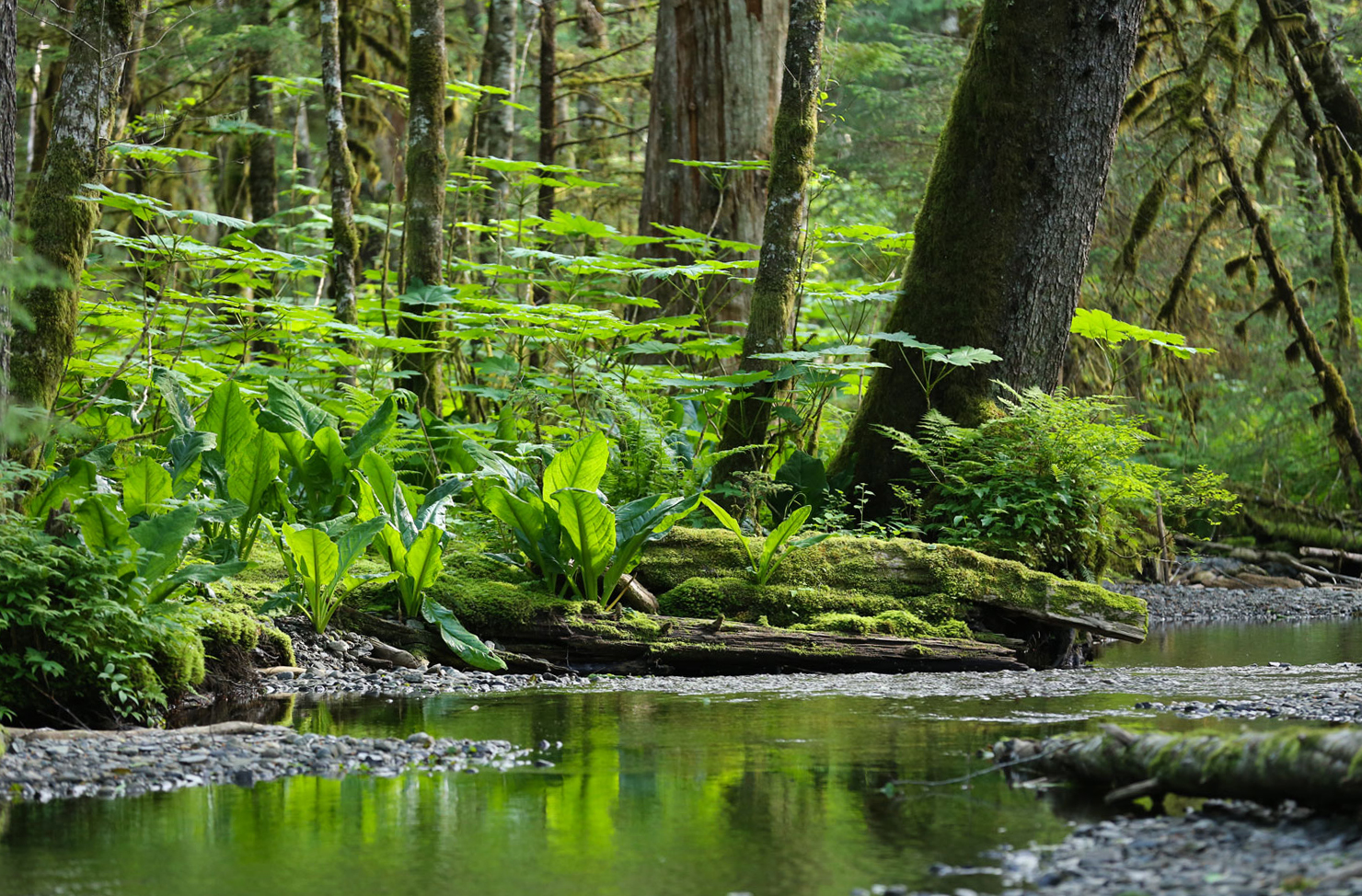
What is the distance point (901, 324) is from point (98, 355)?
511cm

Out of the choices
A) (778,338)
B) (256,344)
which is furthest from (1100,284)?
(256,344)

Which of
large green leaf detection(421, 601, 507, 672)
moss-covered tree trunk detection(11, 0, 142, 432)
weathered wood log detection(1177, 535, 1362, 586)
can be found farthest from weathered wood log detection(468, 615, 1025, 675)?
weathered wood log detection(1177, 535, 1362, 586)

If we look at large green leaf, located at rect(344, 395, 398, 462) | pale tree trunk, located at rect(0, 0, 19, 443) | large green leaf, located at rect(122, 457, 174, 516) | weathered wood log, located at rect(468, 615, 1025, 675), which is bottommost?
weathered wood log, located at rect(468, 615, 1025, 675)

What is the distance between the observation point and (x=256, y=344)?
12.1m

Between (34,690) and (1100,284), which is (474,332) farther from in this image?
(1100,284)

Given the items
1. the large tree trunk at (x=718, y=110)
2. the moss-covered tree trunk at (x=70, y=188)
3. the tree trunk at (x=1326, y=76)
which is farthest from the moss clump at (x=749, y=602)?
the tree trunk at (x=1326, y=76)

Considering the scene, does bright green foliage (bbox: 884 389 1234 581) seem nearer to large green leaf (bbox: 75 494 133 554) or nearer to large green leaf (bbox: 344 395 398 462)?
large green leaf (bbox: 344 395 398 462)

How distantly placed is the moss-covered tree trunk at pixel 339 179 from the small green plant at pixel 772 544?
4.02 metres

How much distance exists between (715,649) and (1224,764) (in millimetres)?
2991

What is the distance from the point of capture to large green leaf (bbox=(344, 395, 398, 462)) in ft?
18.2

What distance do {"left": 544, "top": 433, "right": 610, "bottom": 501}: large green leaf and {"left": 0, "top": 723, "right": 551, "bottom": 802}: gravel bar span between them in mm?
1920

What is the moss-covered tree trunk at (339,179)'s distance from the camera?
841cm

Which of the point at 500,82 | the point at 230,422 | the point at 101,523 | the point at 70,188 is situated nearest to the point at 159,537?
the point at 101,523

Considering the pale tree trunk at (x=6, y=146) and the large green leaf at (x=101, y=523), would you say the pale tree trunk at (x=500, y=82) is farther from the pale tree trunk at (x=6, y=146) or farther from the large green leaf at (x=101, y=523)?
the large green leaf at (x=101, y=523)
